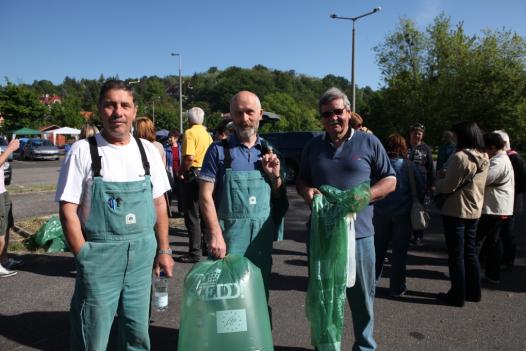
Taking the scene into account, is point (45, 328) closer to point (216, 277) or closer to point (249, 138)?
point (216, 277)

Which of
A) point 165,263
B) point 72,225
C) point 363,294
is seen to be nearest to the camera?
point 72,225

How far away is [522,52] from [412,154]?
26438 mm

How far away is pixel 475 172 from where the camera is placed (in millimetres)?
3693

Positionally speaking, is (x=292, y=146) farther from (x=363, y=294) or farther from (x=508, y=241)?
(x=363, y=294)

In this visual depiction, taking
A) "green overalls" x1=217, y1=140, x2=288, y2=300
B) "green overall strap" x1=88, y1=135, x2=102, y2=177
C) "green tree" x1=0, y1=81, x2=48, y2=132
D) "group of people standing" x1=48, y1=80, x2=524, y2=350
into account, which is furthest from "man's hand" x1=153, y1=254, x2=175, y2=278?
"green tree" x1=0, y1=81, x2=48, y2=132

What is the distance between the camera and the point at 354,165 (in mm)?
2510

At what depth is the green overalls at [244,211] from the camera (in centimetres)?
248

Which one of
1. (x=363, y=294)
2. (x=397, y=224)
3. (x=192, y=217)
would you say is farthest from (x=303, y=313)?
(x=192, y=217)

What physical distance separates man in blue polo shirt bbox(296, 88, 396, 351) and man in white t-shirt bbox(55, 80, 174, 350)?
1.08m

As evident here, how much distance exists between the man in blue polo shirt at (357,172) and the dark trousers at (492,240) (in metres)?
2.43

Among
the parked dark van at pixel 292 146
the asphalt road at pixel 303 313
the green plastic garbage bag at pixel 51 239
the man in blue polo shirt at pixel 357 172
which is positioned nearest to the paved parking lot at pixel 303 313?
the asphalt road at pixel 303 313

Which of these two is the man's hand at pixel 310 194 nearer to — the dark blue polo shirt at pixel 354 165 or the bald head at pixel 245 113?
the dark blue polo shirt at pixel 354 165

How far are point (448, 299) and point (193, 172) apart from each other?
3.29 meters

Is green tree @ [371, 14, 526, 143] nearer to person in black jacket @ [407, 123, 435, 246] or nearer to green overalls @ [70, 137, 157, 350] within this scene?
person in black jacket @ [407, 123, 435, 246]
